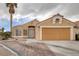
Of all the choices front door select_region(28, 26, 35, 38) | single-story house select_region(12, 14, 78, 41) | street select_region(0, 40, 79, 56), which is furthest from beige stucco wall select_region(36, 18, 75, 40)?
street select_region(0, 40, 79, 56)

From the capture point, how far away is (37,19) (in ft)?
25.6

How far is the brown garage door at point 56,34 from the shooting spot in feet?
26.1

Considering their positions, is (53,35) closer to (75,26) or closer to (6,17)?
(75,26)

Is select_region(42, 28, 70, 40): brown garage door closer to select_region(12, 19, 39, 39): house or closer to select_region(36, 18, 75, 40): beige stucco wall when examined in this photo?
select_region(36, 18, 75, 40): beige stucco wall

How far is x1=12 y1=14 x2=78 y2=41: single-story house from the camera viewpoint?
25.6ft

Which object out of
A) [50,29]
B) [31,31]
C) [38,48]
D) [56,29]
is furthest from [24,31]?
[56,29]

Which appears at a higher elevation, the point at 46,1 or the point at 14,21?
the point at 46,1

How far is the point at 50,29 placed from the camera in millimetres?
7992

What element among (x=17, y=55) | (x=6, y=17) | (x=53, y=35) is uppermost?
(x=6, y=17)

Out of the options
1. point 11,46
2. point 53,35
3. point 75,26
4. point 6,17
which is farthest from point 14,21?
point 75,26

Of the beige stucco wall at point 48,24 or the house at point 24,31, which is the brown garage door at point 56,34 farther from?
the house at point 24,31

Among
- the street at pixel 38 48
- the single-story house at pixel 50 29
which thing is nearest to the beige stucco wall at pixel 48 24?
the single-story house at pixel 50 29

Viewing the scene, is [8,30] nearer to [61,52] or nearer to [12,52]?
[12,52]

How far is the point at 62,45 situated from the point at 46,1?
1344 millimetres
